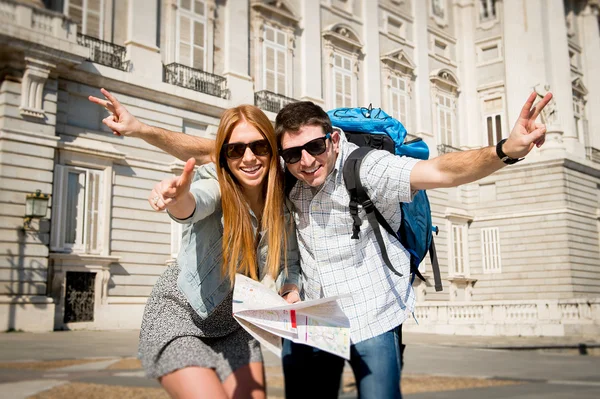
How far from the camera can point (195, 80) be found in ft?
59.2

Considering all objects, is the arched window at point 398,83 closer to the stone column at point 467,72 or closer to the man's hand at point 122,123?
the stone column at point 467,72

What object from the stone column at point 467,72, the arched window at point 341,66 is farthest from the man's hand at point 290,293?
the stone column at point 467,72

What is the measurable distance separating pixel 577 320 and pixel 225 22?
13.6 meters

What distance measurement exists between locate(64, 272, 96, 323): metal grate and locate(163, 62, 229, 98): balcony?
6014mm

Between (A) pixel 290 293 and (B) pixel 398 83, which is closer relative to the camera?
(A) pixel 290 293

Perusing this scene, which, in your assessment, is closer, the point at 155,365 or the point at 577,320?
the point at 155,365

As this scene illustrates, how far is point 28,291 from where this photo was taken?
13391 millimetres

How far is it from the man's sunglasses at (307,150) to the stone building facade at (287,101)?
12.0 metres

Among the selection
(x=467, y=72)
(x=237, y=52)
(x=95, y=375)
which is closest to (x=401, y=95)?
(x=467, y=72)

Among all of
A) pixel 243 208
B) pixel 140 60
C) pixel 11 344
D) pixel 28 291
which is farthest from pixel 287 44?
pixel 243 208

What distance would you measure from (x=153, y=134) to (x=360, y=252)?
1065mm

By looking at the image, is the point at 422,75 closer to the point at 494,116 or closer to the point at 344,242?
the point at 494,116

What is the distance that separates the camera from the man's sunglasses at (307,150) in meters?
2.60

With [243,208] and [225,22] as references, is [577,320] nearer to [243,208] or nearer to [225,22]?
[225,22]
